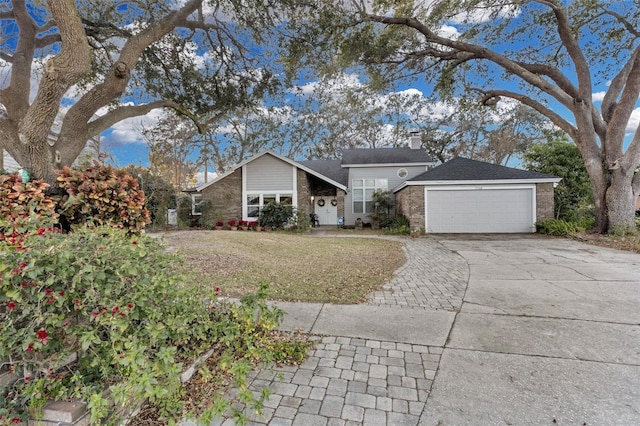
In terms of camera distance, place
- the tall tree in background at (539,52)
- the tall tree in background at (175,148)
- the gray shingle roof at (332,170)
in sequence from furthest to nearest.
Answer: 1. the tall tree in background at (175,148)
2. the gray shingle roof at (332,170)
3. the tall tree in background at (539,52)

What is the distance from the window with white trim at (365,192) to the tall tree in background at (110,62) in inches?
393

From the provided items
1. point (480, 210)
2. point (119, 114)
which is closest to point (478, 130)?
point (480, 210)

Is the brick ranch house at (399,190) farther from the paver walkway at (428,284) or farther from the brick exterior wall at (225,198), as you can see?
the paver walkway at (428,284)

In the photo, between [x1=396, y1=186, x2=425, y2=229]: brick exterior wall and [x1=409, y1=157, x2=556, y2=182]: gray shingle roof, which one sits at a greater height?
[x1=409, y1=157, x2=556, y2=182]: gray shingle roof

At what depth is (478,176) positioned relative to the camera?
1379 cm

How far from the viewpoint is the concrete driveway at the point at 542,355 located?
2045mm

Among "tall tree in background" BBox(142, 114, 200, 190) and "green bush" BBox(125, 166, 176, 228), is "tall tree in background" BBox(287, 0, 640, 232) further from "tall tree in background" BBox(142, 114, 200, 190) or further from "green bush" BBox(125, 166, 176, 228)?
"tall tree in background" BBox(142, 114, 200, 190)

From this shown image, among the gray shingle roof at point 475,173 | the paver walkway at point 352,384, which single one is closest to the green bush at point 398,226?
the gray shingle roof at point 475,173

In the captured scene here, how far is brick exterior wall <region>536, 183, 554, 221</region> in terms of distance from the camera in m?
13.3

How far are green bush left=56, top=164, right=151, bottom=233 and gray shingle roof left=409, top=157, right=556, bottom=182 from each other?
12.6 meters

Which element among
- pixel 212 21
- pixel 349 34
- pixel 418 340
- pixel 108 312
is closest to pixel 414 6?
pixel 349 34

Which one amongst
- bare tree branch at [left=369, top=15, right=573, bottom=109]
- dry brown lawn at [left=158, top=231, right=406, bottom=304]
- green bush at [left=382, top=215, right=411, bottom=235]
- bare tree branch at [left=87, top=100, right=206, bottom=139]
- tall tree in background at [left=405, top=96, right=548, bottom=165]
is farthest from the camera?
tall tree in background at [left=405, top=96, right=548, bottom=165]

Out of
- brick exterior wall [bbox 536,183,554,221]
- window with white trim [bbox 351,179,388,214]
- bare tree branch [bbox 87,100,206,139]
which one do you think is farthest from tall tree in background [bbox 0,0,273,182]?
brick exterior wall [bbox 536,183,554,221]

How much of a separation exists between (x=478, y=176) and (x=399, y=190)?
4288 mm
